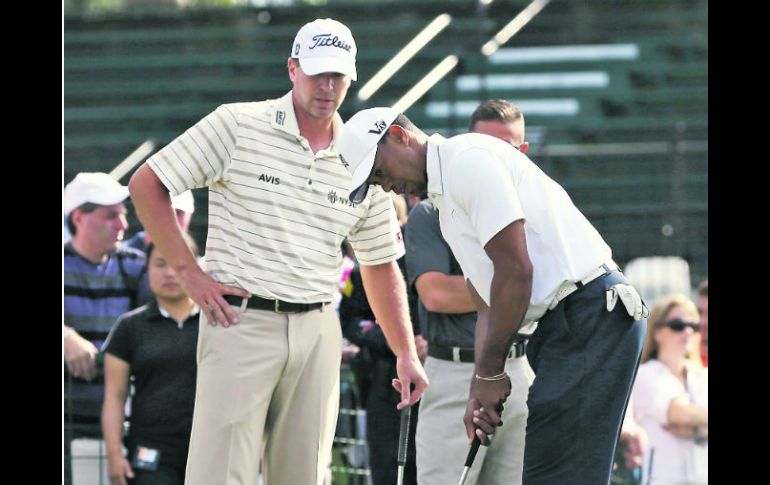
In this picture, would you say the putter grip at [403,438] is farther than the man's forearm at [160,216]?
Yes

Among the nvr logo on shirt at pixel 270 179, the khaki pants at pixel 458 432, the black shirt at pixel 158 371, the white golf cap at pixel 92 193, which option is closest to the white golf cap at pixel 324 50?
the nvr logo on shirt at pixel 270 179

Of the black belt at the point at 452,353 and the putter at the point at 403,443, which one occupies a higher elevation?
the black belt at the point at 452,353

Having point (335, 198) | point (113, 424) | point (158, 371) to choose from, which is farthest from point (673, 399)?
point (335, 198)

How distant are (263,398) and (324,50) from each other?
1500mm

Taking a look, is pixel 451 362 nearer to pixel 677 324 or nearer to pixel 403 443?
pixel 403 443

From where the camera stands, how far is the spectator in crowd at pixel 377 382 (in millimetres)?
7555


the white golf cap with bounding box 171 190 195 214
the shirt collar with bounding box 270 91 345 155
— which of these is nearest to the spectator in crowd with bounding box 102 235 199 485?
the white golf cap with bounding box 171 190 195 214

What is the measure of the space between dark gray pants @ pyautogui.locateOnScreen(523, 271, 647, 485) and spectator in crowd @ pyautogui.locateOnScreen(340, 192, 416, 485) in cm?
244

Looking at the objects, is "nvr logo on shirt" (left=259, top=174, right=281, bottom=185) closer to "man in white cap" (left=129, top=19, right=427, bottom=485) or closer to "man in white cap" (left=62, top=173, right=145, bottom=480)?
"man in white cap" (left=129, top=19, right=427, bottom=485)

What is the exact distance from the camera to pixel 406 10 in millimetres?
16438

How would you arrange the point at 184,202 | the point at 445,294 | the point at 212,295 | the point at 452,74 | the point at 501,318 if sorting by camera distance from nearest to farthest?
the point at 501,318, the point at 212,295, the point at 445,294, the point at 184,202, the point at 452,74

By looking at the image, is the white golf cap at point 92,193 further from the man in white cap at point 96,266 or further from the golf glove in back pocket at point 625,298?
the golf glove in back pocket at point 625,298

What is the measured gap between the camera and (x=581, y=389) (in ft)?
16.4
